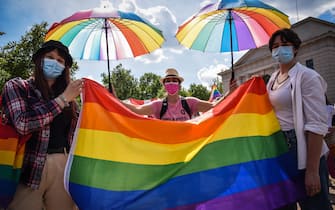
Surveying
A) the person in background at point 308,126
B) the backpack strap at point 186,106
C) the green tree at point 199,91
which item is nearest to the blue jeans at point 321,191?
the person in background at point 308,126

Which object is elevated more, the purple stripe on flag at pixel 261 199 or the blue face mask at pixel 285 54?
the blue face mask at pixel 285 54

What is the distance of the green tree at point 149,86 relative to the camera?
6975cm

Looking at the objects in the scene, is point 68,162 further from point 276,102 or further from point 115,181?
point 276,102

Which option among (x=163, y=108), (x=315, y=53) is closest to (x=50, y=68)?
(x=163, y=108)

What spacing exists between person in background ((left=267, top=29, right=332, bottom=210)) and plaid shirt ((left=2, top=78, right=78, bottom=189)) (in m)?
1.95

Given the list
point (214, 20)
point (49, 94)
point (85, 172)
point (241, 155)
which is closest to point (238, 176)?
point (241, 155)

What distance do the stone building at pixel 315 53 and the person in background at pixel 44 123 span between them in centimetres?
2869

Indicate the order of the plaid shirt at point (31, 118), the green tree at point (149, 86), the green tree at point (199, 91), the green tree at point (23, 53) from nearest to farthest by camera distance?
the plaid shirt at point (31, 118) → the green tree at point (23, 53) → the green tree at point (199, 91) → the green tree at point (149, 86)

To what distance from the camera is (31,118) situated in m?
2.28

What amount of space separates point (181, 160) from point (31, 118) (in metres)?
1.29

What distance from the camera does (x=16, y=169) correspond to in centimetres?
230

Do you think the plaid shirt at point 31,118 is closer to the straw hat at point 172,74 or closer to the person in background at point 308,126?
the person in background at point 308,126

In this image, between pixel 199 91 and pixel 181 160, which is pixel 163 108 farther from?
pixel 199 91

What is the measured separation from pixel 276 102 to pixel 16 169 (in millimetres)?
2266
